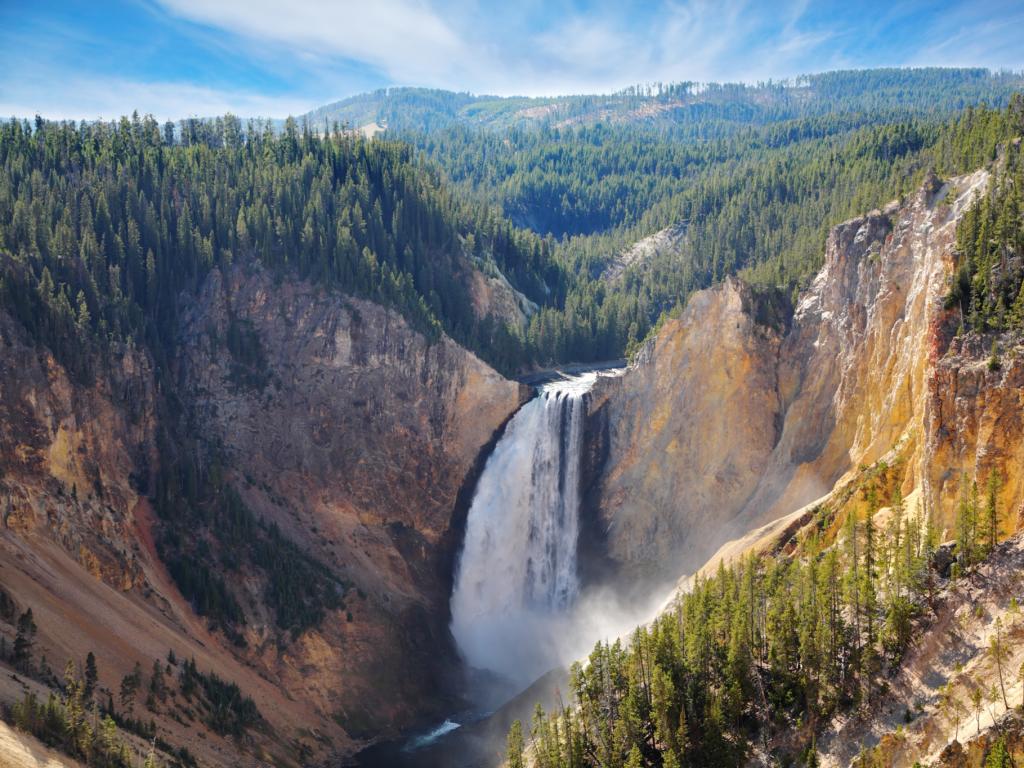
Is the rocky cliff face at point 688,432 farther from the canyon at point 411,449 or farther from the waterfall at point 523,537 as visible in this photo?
the waterfall at point 523,537

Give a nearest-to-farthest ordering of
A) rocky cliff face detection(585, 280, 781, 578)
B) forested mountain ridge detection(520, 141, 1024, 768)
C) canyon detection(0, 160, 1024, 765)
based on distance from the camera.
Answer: forested mountain ridge detection(520, 141, 1024, 768) < canyon detection(0, 160, 1024, 765) < rocky cliff face detection(585, 280, 781, 578)

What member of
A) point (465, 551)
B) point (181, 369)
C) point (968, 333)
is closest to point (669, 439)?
point (465, 551)

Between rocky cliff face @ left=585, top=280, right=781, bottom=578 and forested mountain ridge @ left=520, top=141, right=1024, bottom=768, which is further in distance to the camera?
rocky cliff face @ left=585, top=280, right=781, bottom=578

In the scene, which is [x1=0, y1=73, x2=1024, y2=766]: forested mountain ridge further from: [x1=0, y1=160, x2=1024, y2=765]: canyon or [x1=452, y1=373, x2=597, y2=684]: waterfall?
[x1=452, y1=373, x2=597, y2=684]: waterfall

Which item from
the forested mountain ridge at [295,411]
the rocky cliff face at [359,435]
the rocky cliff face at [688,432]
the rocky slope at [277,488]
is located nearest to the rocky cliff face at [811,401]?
the rocky cliff face at [688,432]

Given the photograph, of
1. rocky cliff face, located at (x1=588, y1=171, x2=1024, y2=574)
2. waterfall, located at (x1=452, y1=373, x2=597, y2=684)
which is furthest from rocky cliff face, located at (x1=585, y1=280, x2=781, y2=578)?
waterfall, located at (x1=452, y1=373, x2=597, y2=684)

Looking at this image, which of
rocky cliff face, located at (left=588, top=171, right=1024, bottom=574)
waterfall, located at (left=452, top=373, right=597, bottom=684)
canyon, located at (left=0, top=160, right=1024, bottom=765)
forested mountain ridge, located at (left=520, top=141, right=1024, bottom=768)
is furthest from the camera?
waterfall, located at (left=452, top=373, right=597, bottom=684)
